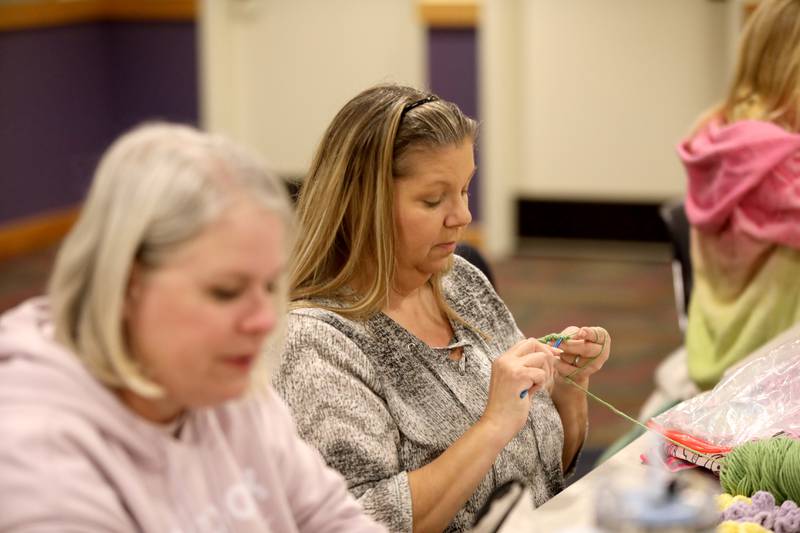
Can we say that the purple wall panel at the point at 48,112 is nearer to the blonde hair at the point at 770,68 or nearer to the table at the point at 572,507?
the blonde hair at the point at 770,68

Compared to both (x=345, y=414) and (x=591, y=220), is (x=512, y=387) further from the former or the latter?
(x=591, y=220)

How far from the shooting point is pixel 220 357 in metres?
1.21

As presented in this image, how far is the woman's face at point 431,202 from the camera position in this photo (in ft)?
6.15

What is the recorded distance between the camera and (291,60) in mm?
6645

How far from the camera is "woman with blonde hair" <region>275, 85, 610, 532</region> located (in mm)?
1771

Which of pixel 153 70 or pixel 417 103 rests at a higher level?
pixel 417 103

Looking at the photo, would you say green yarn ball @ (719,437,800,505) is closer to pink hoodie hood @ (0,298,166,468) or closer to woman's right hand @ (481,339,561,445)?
woman's right hand @ (481,339,561,445)

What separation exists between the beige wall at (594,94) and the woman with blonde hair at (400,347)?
4.09 meters

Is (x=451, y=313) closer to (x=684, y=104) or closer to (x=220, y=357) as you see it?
(x=220, y=357)

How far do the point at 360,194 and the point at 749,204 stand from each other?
1.42m

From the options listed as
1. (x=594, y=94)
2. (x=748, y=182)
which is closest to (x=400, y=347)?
(x=748, y=182)

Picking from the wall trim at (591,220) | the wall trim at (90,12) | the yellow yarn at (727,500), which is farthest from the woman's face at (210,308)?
the wall trim at (90,12)

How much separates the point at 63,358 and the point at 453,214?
2.74ft

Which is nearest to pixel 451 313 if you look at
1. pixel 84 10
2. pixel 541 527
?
pixel 541 527
